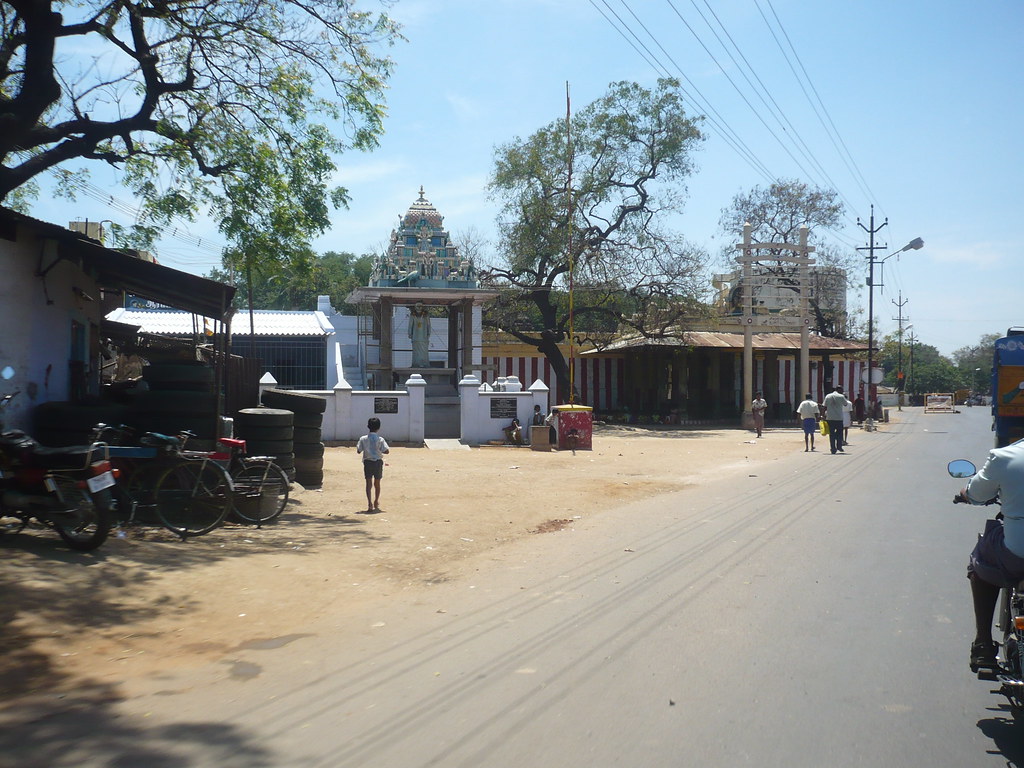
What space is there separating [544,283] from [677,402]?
890 cm

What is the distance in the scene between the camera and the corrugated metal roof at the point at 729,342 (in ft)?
123

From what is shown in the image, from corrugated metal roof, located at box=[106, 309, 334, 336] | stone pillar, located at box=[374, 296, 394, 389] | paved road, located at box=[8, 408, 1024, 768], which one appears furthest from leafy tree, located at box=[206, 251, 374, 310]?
paved road, located at box=[8, 408, 1024, 768]

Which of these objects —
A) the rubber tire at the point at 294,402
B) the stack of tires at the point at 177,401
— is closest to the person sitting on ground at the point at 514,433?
the rubber tire at the point at 294,402

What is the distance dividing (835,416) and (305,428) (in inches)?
639

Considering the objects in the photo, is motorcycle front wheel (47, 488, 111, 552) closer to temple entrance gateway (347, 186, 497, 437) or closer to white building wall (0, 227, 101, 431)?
white building wall (0, 227, 101, 431)

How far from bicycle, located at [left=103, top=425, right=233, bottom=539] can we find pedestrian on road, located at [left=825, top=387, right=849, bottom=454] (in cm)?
1871

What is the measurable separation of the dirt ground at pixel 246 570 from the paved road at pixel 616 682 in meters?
0.59

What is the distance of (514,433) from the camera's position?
25672mm

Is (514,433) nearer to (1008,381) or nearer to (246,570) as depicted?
(1008,381)

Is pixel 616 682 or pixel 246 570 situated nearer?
pixel 616 682

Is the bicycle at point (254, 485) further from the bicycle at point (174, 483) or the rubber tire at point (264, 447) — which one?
the rubber tire at point (264, 447)

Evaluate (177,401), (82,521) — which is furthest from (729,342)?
(82,521)

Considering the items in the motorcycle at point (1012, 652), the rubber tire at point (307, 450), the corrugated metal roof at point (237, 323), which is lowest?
the motorcycle at point (1012, 652)

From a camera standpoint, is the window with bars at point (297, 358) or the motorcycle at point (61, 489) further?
the window with bars at point (297, 358)
